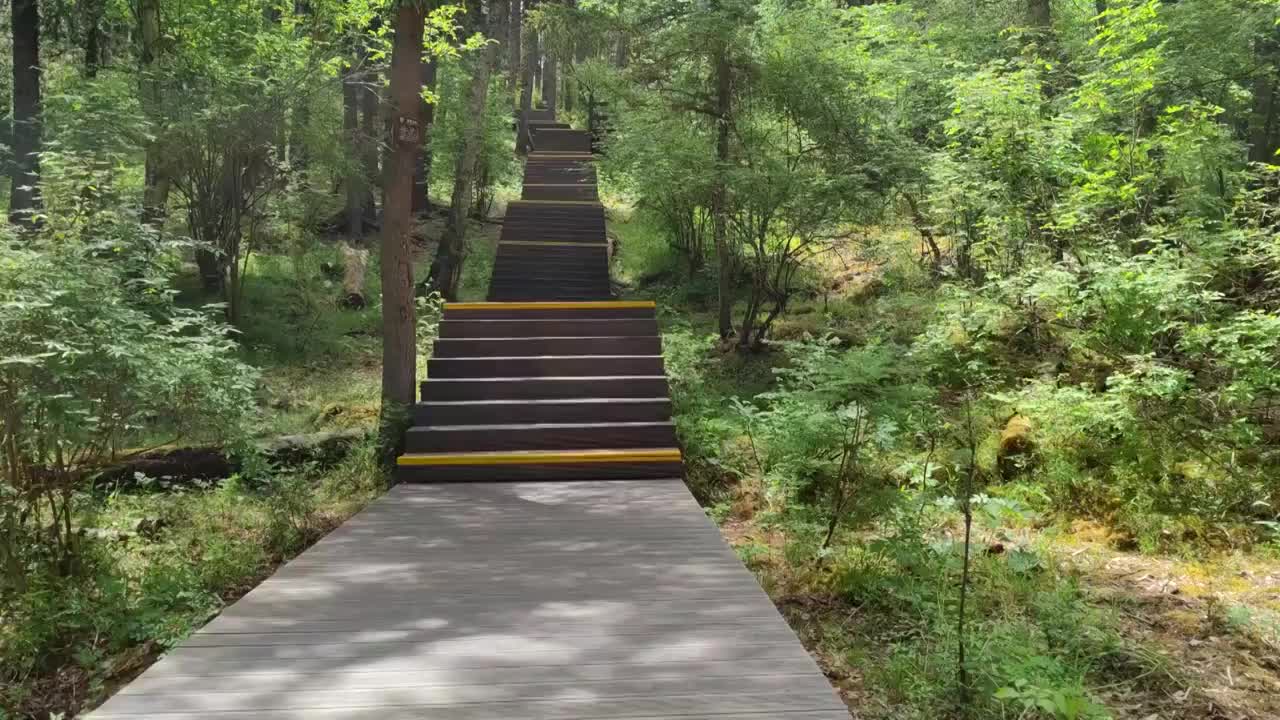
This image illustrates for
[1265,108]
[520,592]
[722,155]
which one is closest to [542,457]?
[520,592]

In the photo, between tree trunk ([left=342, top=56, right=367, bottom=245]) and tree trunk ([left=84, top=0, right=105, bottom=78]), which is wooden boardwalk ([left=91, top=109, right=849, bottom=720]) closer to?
tree trunk ([left=342, top=56, right=367, bottom=245])

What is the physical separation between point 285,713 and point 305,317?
34.8 feet

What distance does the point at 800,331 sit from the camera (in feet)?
36.4

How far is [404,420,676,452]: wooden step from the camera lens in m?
7.05

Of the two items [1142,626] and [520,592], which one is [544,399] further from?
[1142,626]

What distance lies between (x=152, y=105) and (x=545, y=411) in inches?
276

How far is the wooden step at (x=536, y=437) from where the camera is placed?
7051 millimetres

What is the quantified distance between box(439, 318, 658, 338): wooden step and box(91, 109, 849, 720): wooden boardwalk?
19 centimetres

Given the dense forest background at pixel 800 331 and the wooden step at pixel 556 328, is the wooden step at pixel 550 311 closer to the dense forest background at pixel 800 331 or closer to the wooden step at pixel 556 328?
the wooden step at pixel 556 328

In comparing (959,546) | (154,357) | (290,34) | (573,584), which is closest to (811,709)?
(573,584)

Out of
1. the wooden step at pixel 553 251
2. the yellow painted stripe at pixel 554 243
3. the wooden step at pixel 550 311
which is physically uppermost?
the yellow painted stripe at pixel 554 243

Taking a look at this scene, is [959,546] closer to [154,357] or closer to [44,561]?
[154,357]

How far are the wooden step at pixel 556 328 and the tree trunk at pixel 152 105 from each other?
14.2 feet

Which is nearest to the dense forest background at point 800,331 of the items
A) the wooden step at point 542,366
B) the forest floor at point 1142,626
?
the forest floor at point 1142,626
